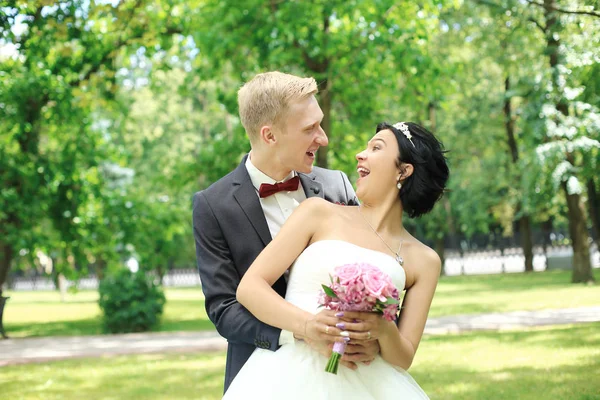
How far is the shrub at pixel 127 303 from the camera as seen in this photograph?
19.4 m

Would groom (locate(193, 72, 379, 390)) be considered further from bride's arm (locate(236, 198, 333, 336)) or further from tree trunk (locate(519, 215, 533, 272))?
tree trunk (locate(519, 215, 533, 272))

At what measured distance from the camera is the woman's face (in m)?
4.02

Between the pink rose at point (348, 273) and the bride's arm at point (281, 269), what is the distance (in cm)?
34

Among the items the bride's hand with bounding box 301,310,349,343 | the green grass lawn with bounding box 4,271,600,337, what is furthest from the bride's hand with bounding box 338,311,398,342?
the green grass lawn with bounding box 4,271,600,337

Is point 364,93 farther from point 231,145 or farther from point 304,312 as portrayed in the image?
point 304,312

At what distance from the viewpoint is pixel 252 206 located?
4.13 metres

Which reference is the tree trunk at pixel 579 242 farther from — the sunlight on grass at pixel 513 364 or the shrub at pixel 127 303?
the shrub at pixel 127 303

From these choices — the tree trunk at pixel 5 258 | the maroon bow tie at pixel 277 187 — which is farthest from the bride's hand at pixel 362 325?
the tree trunk at pixel 5 258

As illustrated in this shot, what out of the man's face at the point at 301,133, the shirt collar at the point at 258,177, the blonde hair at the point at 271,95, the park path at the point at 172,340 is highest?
the blonde hair at the point at 271,95

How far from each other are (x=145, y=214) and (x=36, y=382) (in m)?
9.71

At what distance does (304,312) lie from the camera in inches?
142

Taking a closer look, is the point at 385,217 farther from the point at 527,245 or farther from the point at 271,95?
the point at 527,245

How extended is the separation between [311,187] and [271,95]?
2.01 ft

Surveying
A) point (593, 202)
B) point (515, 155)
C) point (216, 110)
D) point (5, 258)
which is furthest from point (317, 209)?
point (515, 155)
